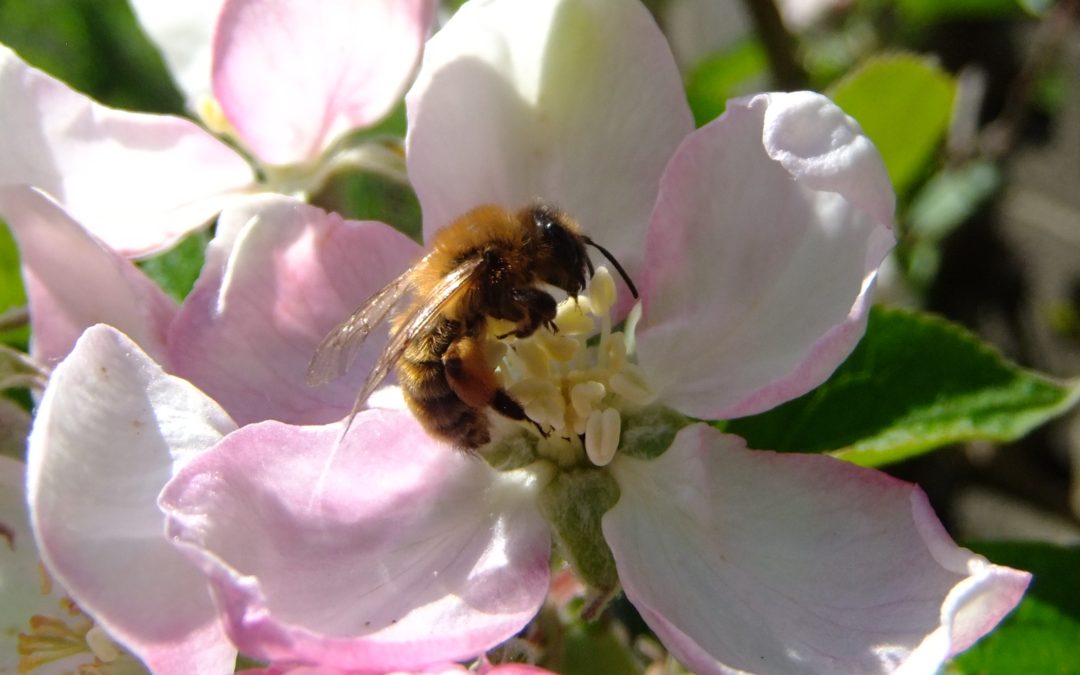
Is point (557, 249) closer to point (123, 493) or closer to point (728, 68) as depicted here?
point (123, 493)

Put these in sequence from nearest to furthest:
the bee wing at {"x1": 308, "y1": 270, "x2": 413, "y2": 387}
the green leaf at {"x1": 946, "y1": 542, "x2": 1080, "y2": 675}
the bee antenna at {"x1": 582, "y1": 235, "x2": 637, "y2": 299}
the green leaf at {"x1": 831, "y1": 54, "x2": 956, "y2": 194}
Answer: the bee wing at {"x1": 308, "y1": 270, "x2": 413, "y2": 387} < the bee antenna at {"x1": 582, "y1": 235, "x2": 637, "y2": 299} < the green leaf at {"x1": 946, "y1": 542, "x2": 1080, "y2": 675} < the green leaf at {"x1": 831, "y1": 54, "x2": 956, "y2": 194}

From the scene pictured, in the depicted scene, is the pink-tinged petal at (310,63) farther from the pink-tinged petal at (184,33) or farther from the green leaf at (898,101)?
the green leaf at (898,101)

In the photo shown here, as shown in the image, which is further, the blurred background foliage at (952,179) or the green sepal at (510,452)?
the blurred background foliage at (952,179)

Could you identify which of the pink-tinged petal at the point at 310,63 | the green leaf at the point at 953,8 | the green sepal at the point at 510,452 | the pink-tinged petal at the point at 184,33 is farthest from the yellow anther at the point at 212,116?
the green leaf at the point at 953,8

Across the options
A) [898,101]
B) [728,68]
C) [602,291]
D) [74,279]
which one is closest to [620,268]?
[602,291]

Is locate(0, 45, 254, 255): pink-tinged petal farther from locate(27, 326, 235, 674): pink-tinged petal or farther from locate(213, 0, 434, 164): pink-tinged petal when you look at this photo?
locate(27, 326, 235, 674): pink-tinged petal

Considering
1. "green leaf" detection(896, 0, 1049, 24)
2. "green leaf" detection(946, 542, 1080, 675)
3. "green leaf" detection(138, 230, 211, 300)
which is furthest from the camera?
"green leaf" detection(896, 0, 1049, 24)

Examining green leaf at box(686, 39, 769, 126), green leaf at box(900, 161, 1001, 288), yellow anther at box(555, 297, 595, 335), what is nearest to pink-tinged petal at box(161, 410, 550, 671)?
yellow anther at box(555, 297, 595, 335)
